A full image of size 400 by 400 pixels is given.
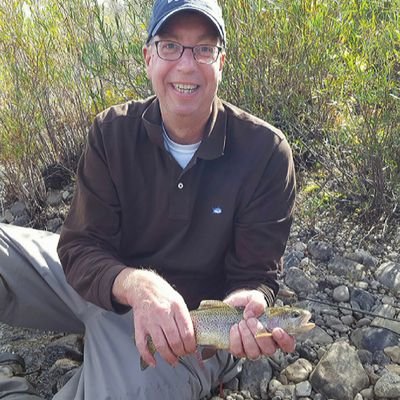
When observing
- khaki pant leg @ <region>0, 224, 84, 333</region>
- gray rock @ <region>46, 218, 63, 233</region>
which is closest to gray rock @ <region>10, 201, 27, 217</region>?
gray rock @ <region>46, 218, 63, 233</region>

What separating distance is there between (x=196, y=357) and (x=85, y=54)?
2880 mm

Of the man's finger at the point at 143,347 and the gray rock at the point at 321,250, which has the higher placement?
the man's finger at the point at 143,347

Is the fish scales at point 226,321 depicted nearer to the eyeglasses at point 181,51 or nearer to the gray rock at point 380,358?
the gray rock at point 380,358

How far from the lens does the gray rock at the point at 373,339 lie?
3109 mm

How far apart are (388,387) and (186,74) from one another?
187 cm

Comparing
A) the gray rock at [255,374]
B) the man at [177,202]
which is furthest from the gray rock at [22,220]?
the gray rock at [255,374]

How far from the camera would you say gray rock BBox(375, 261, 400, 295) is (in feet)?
11.7

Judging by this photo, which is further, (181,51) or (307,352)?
(307,352)

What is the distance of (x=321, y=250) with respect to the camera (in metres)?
3.96

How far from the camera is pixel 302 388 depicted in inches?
113

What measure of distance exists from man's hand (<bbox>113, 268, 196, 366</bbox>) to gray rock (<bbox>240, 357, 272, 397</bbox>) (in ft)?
2.69

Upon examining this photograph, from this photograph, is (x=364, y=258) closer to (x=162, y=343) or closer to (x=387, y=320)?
(x=387, y=320)

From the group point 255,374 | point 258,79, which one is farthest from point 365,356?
point 258,79

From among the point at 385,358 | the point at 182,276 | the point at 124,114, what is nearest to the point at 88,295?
the point at 182,276
